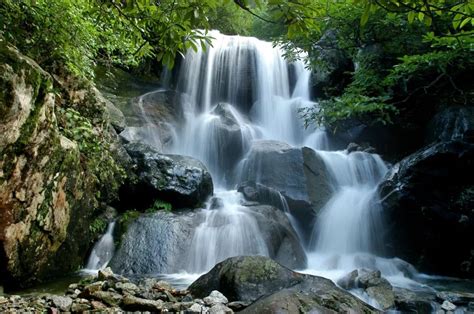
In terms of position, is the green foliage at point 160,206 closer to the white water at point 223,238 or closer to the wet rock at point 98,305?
the white water at point 223,238

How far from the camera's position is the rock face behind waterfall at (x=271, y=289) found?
12.5ft

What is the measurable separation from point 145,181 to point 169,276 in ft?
8.96

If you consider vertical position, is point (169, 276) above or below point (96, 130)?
below

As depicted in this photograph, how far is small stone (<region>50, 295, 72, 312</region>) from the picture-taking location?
391cm

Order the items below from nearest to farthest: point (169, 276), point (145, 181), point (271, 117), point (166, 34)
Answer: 1. point (166, 34)
2. point (169, 276)
3. point (145, 181)
4. point (271, 117)

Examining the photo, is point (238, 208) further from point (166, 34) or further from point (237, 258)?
point (166, 34)

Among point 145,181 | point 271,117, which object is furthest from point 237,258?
point 271,117

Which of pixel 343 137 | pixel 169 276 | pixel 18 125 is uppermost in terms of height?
pixel 343 137

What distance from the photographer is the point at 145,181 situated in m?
8.51

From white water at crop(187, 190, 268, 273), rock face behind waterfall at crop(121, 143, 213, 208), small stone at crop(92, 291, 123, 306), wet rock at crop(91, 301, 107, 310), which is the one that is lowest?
wet rock at crop(91, 301, 107, 310)

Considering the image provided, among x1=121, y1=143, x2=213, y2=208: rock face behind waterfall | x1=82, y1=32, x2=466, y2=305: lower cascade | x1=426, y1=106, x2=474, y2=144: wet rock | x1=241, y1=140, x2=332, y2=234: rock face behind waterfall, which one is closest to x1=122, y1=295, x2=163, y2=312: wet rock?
x1=82, y1=32, x2=466, y2=305: lower cascade

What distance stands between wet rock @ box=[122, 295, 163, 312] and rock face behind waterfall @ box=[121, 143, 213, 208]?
4446mm

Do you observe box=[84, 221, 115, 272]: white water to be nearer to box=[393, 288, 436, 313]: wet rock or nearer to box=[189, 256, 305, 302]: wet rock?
box=[189, 256, 305, 302]: wet rock

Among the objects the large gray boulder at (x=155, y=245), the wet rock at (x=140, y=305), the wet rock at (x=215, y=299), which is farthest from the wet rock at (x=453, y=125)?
the wet rock at (x=140, y=305)
